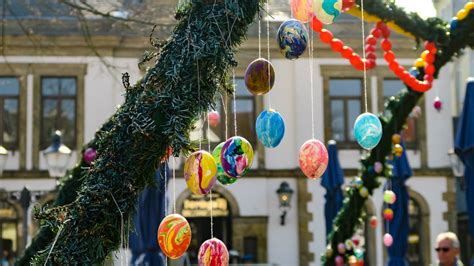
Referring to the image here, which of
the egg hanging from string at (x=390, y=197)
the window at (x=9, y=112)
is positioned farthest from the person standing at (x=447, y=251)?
the window at (x=9, y=112)

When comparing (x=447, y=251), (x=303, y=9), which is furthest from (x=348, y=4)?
(x=303, y=9)

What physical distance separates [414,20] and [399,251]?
2.56 m

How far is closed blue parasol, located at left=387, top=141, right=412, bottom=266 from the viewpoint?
29.6 ft

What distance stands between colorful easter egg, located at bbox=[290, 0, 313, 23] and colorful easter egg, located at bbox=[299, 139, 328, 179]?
25.6 inches

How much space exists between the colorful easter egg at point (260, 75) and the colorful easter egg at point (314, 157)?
355 millimetres

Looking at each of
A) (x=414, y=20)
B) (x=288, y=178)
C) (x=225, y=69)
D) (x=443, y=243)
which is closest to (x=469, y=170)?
(x=443, y=243)

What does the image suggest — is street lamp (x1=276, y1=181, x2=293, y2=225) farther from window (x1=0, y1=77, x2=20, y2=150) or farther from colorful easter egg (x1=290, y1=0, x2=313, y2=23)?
colorful easter egg (x1=290, y1=0, x2=313, y2=23)

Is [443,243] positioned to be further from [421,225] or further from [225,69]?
[421,225]

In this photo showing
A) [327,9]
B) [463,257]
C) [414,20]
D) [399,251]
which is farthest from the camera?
[463,257]

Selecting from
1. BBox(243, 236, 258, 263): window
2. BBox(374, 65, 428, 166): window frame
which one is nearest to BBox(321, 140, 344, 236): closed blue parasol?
BBox(243, 236, 258, 263): window

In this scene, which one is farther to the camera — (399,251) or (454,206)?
(454,206)

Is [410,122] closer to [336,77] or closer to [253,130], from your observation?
[336,77]

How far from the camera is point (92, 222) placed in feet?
11.9

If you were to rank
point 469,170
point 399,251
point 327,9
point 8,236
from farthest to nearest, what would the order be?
point 8,236 < point 399,251 < point 469,170 < point 327,9
